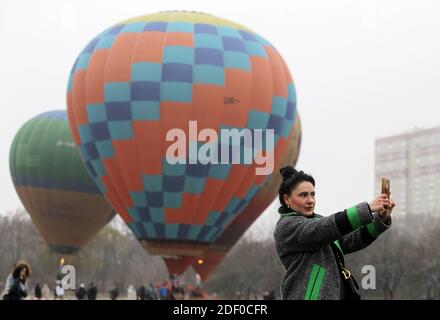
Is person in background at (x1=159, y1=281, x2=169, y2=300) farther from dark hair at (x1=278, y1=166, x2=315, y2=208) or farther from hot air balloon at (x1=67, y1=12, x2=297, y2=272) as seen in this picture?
dark hair at (x1=278, y1=166, x2=315, y2=208)

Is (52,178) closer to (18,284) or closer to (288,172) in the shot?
(18,284)

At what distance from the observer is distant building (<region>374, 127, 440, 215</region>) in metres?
115

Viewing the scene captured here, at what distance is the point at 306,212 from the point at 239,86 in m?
20.8

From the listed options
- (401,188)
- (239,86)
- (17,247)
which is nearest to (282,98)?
(239,86)

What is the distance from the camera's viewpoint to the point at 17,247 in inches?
2793

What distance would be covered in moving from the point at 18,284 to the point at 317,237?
508 centimetres

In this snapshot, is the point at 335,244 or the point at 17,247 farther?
the point at 17,247

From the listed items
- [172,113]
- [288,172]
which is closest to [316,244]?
[288,172]

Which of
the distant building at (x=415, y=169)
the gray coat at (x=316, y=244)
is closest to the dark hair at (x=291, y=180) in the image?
the gray coat at (x=316, y=244)

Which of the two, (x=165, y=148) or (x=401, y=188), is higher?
(x=401, y=188)

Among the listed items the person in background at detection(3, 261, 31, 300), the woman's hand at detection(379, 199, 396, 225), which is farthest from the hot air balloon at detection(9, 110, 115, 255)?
the woman's hand at detection(379, 199, 396, 225)

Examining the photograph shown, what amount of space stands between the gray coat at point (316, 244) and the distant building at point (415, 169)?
111273 mm

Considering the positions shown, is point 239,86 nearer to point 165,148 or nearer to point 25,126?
point 165,148
